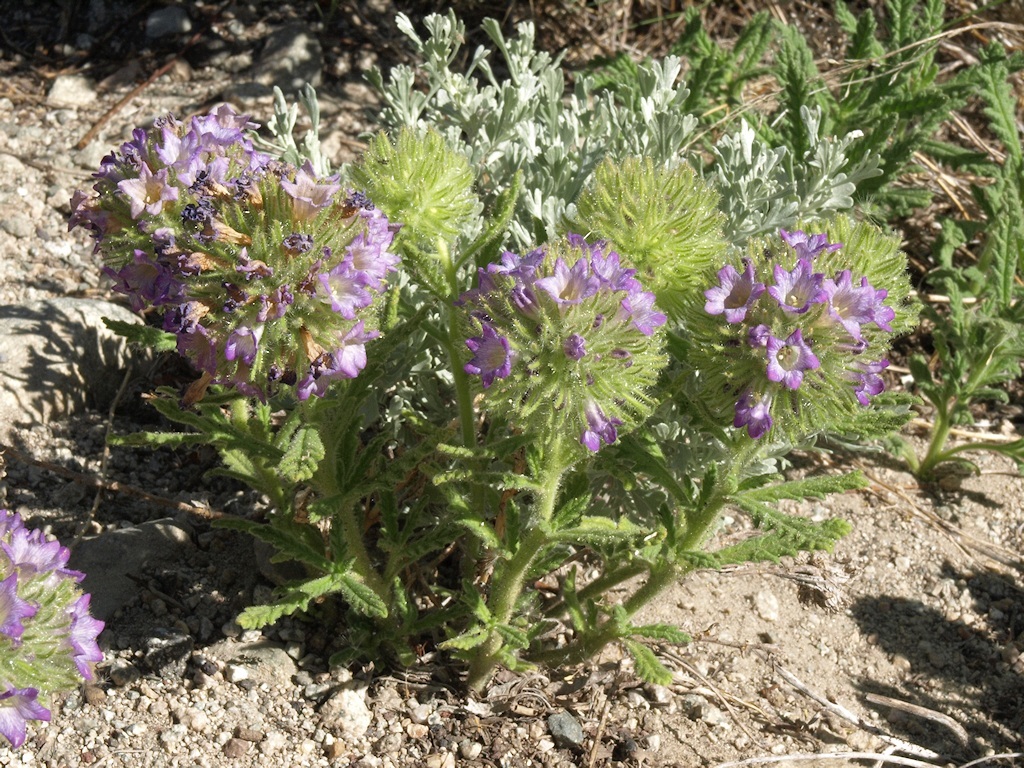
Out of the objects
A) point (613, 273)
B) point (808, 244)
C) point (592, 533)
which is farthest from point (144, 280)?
point (808, 244)

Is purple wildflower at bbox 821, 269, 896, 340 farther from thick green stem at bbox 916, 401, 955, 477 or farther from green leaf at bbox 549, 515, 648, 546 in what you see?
thick green stem at bbox 916, 401, 955, 477

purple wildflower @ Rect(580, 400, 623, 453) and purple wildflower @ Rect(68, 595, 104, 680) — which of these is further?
purple wildflower @ Rect(68, 595, 104, 680)

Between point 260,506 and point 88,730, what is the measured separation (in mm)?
1047

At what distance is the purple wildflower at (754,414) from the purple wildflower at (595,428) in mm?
293

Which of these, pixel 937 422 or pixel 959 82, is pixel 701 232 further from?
pixel 959 82

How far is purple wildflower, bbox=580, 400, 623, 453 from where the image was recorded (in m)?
2.43

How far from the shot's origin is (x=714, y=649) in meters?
3.84

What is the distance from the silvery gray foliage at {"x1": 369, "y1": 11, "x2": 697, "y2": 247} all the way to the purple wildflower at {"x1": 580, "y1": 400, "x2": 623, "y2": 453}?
3.72ft

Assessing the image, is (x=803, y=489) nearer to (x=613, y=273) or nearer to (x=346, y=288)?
(x=613, y=273)

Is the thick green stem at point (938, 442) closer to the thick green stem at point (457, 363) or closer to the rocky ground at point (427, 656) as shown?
the rocky ground at point (427, 656)

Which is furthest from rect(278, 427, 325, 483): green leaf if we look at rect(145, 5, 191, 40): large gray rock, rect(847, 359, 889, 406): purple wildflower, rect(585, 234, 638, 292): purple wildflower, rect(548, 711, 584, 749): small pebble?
rect(145, 5, 191, 40): large gray rock

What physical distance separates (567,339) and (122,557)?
205 centimetres

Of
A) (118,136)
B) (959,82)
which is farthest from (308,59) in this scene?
(959,82)

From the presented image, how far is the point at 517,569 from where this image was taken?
9.57 ft
